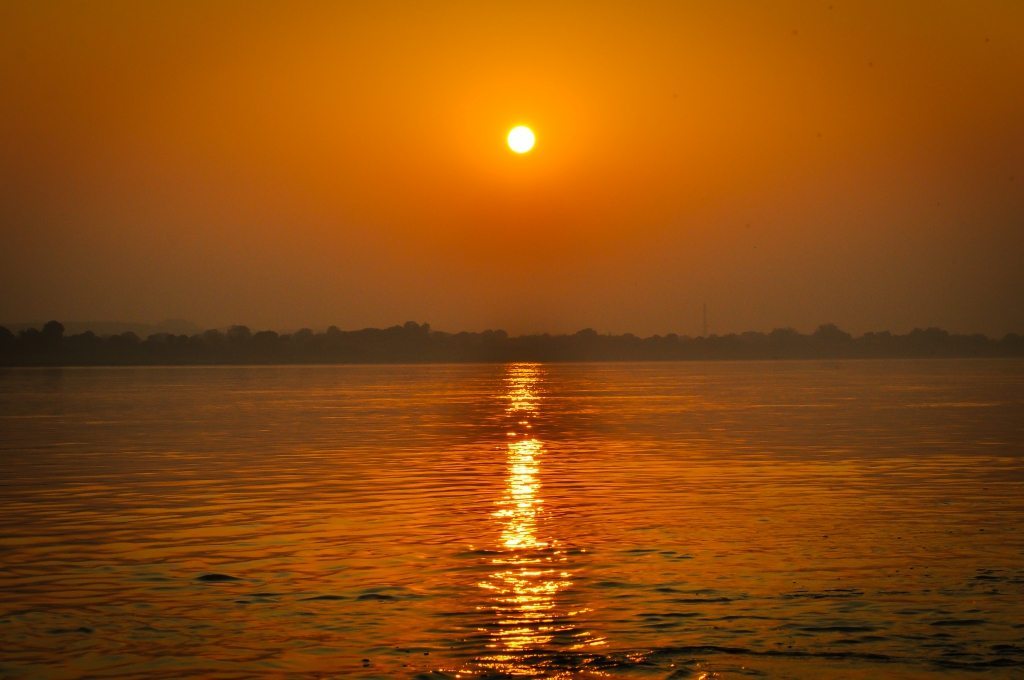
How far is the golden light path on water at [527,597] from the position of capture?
14.6 meters

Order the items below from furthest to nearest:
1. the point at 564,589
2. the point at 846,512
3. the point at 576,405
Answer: the point at 576,405
the point at 846,512
the point at 564,589

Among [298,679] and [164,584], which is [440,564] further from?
[298,679]

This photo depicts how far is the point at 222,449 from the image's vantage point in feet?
155

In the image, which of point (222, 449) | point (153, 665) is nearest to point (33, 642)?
point (153, 665)

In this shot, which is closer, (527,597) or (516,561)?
(527,597)

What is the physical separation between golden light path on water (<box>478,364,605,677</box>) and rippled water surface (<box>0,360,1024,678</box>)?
0.18 feet

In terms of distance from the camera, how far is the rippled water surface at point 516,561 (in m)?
14.7

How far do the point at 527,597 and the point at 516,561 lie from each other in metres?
3.13

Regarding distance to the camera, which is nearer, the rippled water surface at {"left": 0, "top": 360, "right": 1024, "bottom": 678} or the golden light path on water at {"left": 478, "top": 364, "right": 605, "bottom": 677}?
the golden light path on water at {"left": 478, "top": 364, "right": 605, "bottom": 677}

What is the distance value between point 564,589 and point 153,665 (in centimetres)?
595

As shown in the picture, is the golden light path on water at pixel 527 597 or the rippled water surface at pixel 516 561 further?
the rippled water surface at pixel 516 561

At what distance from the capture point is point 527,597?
1772cm

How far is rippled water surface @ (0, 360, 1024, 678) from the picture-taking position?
14.7 m

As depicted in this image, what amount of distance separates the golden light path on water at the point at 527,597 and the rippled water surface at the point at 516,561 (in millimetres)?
56
